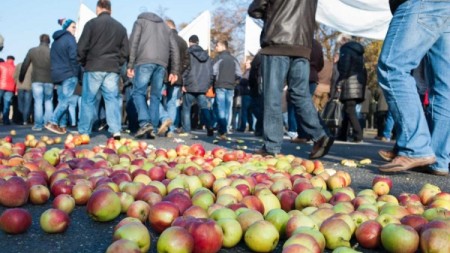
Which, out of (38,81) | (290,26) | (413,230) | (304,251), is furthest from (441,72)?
(38,81)

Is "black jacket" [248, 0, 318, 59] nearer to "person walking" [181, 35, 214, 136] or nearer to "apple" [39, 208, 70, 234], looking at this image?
"apple" [39, 208, 70, 234]

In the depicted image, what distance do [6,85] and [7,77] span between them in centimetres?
22

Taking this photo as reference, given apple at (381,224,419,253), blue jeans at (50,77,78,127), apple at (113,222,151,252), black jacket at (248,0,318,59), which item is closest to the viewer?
apple at (113,222,151,252)

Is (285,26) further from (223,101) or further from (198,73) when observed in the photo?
(223,101)

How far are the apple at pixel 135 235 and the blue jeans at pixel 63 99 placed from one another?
7398 millimetres

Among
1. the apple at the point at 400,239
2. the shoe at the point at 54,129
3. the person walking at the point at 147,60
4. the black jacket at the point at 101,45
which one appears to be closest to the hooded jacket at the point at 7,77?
the shoe at the point at 54,129

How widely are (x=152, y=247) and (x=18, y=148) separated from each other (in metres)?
3.06

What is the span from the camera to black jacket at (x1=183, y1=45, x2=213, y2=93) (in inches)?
388

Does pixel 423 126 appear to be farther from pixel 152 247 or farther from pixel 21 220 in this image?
pixel 21 220

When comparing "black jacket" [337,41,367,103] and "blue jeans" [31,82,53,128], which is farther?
"blue jeans" [31,82,53,128]

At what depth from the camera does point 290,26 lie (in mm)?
4836

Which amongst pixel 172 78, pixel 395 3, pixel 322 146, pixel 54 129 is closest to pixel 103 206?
pixel 395 3

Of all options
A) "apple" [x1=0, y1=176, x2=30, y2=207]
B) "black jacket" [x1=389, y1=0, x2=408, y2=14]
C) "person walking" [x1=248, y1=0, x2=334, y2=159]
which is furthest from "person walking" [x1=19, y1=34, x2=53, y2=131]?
"apple" [x1=0, y1=176, x2=30, y2=207]

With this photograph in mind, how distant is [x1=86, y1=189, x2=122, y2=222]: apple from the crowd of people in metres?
2.53
